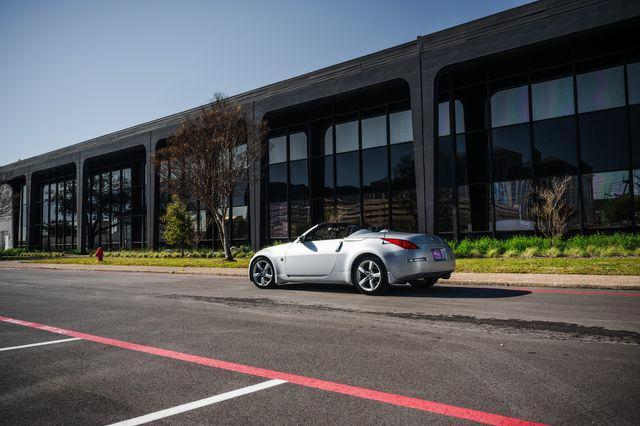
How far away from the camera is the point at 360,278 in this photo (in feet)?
31.4

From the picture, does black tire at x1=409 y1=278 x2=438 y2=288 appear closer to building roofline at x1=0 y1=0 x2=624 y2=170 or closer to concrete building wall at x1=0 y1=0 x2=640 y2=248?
concrete building wall at x1=0 y1=0 x2=640 y2=248

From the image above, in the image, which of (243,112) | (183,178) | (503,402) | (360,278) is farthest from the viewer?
(243,112)

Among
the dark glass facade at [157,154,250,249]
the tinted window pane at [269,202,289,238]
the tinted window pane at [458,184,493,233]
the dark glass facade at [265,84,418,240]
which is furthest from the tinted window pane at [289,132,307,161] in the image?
the tinted window pane at [458,184,493,233]

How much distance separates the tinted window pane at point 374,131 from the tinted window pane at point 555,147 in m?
7.06

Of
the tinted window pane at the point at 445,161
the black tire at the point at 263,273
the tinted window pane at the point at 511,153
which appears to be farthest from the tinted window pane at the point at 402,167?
the black tire at the point at 263,273

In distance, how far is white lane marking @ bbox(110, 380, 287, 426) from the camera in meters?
3.15

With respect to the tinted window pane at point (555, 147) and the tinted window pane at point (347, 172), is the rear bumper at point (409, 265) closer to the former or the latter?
the tinted window pane at point (555, 147)

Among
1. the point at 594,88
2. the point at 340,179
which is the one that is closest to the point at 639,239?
the point at 594,88

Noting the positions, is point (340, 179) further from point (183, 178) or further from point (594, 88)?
point (594, 88)

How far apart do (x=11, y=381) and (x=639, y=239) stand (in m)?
17.7

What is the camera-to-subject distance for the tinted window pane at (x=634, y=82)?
1833cm

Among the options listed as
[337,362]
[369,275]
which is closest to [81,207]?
[369,275]

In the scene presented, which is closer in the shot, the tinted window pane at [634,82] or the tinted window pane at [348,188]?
the tinted window pane at [634,82]

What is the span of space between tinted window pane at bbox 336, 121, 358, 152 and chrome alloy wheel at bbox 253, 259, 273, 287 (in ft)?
49.4
